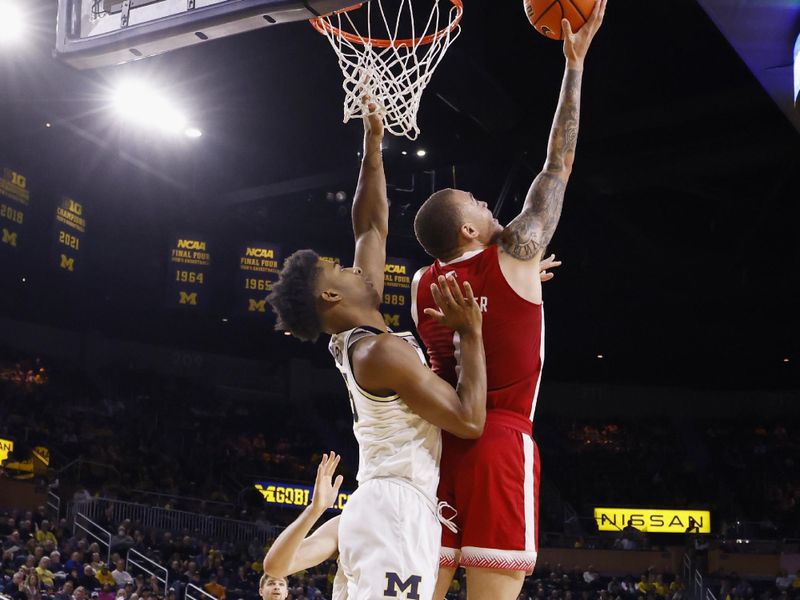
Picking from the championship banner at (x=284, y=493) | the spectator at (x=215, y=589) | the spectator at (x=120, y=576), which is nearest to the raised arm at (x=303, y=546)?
the spectator at (x=120, y=576)

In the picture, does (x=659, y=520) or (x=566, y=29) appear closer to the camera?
(x=566, y=29)

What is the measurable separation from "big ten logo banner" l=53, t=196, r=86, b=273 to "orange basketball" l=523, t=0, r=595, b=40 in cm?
1446

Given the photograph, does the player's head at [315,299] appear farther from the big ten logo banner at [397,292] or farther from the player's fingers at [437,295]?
the big ten logo banner at [397,292]

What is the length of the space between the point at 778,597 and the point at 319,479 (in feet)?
49.4

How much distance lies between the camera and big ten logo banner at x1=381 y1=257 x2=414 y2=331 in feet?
61.5

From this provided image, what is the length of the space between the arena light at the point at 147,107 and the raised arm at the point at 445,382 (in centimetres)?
1196

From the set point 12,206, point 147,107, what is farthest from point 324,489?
point 12,206

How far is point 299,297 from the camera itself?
3.23 m

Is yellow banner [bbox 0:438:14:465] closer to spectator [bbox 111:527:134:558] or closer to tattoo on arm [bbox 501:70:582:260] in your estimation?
spectator [bbox 111:527:134:558]

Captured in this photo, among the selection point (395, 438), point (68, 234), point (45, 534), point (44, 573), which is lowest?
point (44, 573)

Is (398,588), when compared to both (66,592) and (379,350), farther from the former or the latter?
(66,592)

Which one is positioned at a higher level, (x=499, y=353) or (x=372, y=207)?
(x=372, y=207)

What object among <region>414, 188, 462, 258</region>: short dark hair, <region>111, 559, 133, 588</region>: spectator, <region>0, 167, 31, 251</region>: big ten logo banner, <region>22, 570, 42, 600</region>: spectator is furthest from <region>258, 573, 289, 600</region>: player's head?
<region>0, 167, 31, 251</region>: big ten logo banner

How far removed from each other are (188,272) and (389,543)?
52.5ft
